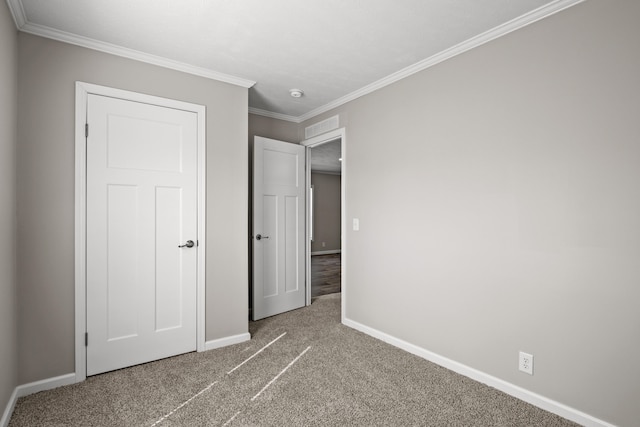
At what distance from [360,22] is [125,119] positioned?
187 cm

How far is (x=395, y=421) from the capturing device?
1.91 meters

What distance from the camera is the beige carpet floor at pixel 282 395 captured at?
1927mm

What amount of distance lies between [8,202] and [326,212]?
7876mm

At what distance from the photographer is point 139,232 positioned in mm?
2592

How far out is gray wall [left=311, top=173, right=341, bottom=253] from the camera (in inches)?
369

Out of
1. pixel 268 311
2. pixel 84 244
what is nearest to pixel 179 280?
pixel 84 244

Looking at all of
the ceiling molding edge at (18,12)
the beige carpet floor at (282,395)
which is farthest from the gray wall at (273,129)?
the beige carpet floor at (282,395)

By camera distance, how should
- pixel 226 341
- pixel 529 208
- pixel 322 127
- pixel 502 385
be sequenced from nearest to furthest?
pixel 529 208, pixel 502 385, pixel 226 341, pixel 322 127

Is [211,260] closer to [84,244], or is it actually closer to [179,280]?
[179,280]

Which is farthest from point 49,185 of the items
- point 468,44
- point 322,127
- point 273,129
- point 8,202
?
point 468,44

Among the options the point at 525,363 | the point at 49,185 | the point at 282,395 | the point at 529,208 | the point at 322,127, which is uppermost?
the point at 322,127

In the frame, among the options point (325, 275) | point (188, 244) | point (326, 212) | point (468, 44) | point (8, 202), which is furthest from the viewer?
point (326, 212)

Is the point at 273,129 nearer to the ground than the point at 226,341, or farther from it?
farther from it

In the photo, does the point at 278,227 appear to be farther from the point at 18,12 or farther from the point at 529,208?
the point at 18,12
